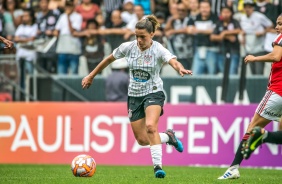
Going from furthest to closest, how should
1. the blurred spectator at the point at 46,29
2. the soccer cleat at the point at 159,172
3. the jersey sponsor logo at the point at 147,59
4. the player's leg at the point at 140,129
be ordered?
the blurred spectator at the point at 46,29 → the player's leg at the point at 140,129 → the jersey sponsor logo at the point at 147,59 → the soccer cleat at the point at 159,172

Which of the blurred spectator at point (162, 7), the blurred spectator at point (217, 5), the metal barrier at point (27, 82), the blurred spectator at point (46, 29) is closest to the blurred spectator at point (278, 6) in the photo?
the blurred spectator at point (217, 5)

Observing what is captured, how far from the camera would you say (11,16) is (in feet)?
71.5

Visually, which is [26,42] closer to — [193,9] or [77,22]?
[77,22]

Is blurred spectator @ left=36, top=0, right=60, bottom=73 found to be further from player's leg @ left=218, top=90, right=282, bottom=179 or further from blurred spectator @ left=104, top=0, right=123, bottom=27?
player's leg @ left=218, top=90, right=282, bottom=179

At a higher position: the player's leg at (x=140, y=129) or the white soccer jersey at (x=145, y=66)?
the white soccer jersey at (x=145, y=66)

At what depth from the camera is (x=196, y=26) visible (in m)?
19.5

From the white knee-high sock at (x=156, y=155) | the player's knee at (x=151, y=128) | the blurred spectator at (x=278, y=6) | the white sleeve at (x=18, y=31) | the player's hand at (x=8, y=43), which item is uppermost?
the player's hand at (x=8, y=43)

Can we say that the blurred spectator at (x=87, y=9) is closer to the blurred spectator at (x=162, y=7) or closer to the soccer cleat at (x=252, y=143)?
the blurred spectator at (x=162, y=7)

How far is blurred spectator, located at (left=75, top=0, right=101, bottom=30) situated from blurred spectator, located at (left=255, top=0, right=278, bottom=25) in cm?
435

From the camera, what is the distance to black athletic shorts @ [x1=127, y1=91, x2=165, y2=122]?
41.0 ft

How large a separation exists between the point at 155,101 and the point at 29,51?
8159 millimetres

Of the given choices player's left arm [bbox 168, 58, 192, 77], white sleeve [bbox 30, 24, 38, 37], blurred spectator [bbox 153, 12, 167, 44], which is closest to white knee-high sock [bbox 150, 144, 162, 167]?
player's left arm [bbox 168, 58, 192, 77]

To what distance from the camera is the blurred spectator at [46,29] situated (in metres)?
19.6

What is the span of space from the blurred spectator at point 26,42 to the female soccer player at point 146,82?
704cm
